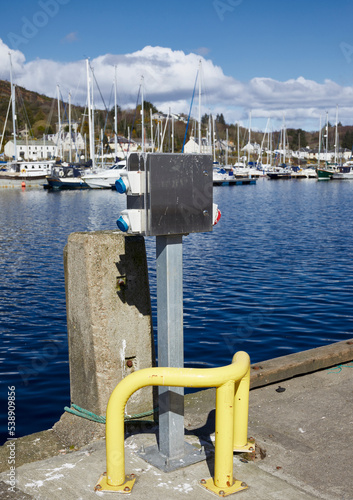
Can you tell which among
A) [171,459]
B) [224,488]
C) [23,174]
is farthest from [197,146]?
[224,488]

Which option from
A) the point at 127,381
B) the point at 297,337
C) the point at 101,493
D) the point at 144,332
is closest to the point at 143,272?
the point at 144,332

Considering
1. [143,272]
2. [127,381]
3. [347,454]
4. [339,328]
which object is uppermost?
[143,272]

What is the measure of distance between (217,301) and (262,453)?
976 centimetres

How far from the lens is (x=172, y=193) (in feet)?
12.9

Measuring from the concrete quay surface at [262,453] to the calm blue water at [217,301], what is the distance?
3.14 meters

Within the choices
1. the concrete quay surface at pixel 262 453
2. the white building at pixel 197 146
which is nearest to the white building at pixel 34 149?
the white building at pixel 197 146

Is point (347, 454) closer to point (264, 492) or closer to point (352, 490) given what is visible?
point (352, 490)

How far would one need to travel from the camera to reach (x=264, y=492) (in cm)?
369

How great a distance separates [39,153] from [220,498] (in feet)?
506

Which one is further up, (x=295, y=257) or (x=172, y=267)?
(x=172, y=267)

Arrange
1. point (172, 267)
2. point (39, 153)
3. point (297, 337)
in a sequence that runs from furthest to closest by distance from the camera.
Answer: point (39, 153), point (297, 337), point (172, 267)

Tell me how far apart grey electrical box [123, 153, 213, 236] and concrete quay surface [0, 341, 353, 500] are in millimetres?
1708

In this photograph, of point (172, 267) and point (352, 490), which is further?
point (172, 267)

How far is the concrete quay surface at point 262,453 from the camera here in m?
3.72
